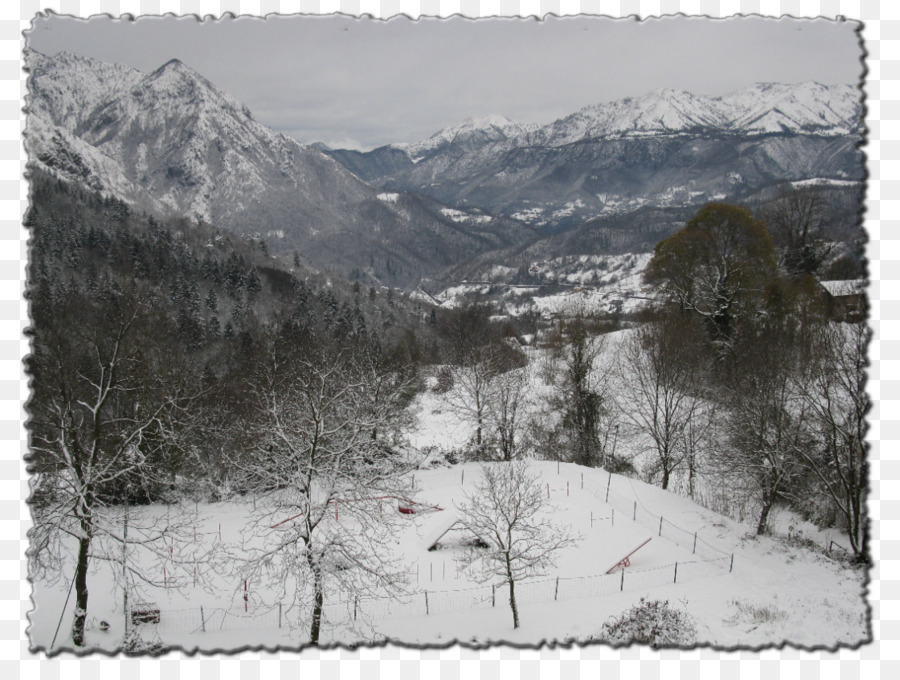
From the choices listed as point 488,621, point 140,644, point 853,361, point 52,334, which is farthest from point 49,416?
point 853,361

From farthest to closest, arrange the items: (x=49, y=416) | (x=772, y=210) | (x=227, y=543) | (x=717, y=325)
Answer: (x=772, y=210)
(x=717, y=325)
(x=227, y=543)
(x=49, y=416)

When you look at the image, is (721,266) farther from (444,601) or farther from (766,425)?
(444,601)

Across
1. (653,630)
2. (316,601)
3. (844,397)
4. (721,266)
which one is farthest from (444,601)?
(721,266)

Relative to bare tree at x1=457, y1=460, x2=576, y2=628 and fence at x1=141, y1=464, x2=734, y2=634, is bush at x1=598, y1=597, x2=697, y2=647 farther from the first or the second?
fence at x1=141, y1=464, x2=734, y2=634

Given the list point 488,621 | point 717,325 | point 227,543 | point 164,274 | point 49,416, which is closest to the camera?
point 49,416

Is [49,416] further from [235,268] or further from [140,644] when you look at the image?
[235,268]
